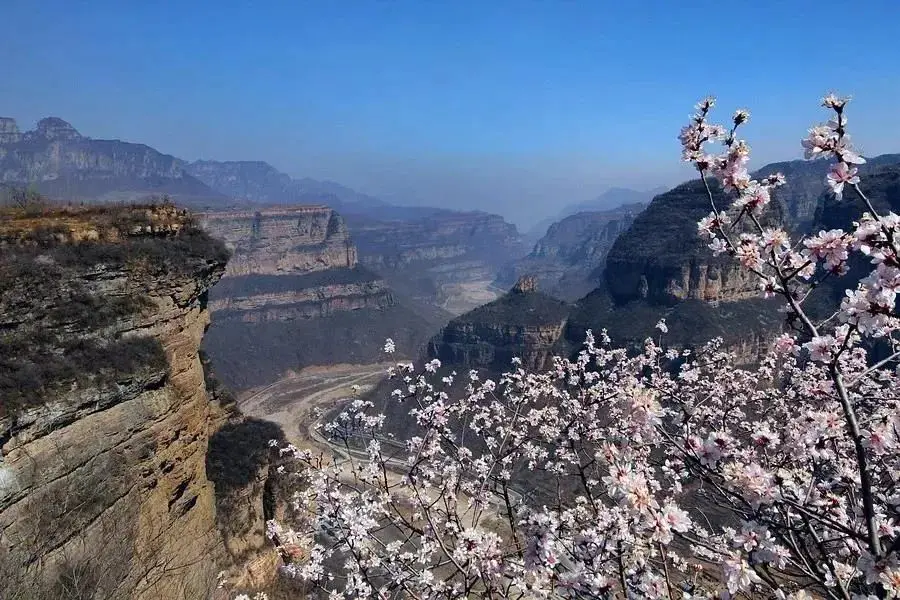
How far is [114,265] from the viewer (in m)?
16.3

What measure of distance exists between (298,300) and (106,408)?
96.9m

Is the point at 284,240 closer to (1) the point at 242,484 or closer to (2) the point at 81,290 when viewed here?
(1) the point at 242,484

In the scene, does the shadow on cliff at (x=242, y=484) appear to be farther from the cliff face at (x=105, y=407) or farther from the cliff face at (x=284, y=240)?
the cliff face at (x=284, y=240)

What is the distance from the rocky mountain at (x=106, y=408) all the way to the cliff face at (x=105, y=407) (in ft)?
0.11

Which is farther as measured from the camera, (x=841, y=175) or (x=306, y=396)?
(x=306, y=396)

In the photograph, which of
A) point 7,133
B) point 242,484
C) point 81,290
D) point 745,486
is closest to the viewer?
point 745,486

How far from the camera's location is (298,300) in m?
109

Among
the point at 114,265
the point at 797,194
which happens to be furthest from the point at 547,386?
the point at 797,194

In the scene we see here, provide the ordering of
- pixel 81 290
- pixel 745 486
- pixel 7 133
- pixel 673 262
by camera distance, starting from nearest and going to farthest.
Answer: pixel 745 486, pixel 81 290, pixel 673 262, pixel 7 133

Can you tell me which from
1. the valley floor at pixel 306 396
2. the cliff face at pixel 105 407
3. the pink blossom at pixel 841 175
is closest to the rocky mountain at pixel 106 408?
the cliff face at pixel 105 407

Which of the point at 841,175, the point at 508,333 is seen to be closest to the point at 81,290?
the point at 841,175

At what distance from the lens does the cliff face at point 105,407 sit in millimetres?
11797

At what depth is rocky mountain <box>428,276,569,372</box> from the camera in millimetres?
55562

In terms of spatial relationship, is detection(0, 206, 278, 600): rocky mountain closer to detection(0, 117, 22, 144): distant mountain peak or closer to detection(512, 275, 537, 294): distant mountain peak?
detection(512, 275, 537, 294): distant mountain peak
